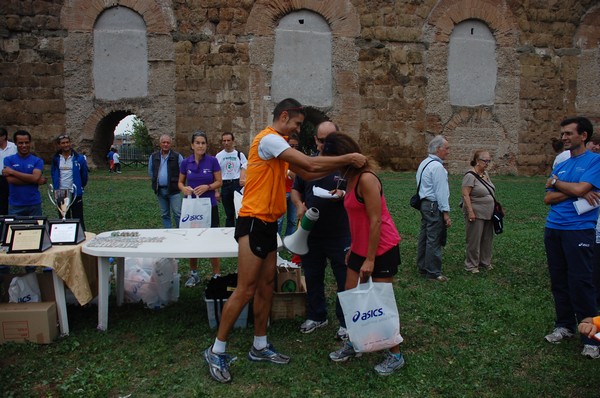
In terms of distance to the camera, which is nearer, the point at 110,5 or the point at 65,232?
the point at 65,232

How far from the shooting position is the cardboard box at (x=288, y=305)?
4.72 meters

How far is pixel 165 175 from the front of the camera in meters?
6.75

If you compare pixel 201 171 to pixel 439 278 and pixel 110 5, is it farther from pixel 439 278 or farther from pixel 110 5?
pixel 110 5

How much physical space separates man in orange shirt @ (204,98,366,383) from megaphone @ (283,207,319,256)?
0.57 m

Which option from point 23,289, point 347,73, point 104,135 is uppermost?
point 347,73

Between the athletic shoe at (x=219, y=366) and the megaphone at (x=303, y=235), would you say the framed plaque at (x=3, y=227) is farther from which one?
the megaphone at (x=303, y=235)

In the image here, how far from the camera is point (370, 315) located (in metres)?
3.43

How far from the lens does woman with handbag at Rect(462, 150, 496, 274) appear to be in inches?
257

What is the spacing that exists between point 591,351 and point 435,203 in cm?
260

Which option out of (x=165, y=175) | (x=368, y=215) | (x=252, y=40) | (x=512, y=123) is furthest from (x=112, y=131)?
(x=368, y=215)

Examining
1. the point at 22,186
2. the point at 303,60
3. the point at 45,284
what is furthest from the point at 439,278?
the point at 303,60

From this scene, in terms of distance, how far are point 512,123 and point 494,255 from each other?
12310 millimetres

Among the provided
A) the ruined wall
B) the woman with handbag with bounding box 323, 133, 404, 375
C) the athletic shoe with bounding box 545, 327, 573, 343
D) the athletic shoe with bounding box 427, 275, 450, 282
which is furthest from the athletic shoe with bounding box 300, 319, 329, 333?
the ruined wall

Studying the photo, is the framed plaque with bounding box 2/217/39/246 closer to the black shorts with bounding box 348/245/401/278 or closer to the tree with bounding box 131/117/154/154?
the black shorts with bounding box 348/245/401/278
